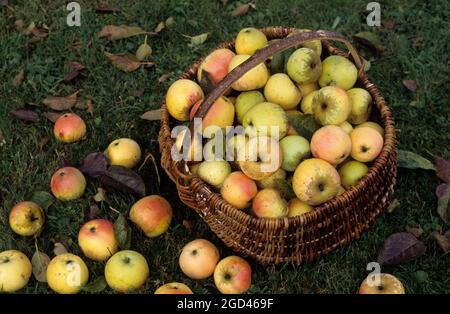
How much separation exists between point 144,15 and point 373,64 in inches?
61.7

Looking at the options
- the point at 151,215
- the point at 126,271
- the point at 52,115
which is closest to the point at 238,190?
the point at 151,215

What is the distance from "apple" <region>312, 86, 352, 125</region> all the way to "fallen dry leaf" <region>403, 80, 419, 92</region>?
38.7 inches

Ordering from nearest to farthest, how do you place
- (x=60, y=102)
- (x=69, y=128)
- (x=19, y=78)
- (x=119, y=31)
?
(x=69, y=128) < (x=60, y=102) < (x=19, y=78) < (x=119, y=31)

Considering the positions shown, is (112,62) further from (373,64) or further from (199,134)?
(373,64)

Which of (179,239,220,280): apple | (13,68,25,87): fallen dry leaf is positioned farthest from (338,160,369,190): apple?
(13,68,25,87): fallen dry leaf

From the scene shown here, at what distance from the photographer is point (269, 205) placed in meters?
2.53

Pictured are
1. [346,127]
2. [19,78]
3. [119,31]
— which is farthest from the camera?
[119,31]

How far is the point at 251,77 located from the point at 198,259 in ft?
2.89

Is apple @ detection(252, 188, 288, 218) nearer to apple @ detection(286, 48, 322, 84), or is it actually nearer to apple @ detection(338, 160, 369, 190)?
apple @ detection(338, 160, 369, 190)

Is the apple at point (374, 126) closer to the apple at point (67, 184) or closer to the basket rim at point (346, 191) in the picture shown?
the basket rim at point (346, 191)

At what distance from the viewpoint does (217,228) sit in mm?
2654

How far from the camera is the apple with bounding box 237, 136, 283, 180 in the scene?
2.56 meters

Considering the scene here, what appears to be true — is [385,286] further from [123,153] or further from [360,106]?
[123,153]
